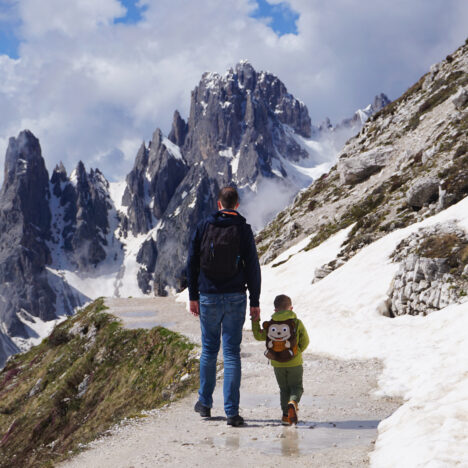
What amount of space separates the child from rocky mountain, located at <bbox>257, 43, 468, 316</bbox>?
754 cm

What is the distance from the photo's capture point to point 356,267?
66.5 feet

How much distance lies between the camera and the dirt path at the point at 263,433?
5.80 m

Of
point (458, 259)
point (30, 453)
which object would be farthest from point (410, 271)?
point (30, 453)

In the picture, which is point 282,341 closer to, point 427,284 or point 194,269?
point 194,269

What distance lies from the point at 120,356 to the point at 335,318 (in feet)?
30.6

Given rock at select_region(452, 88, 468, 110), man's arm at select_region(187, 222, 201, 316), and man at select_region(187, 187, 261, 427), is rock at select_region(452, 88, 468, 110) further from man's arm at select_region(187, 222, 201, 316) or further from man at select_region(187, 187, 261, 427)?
man's arm at select_region(187, 222, 201, 316)

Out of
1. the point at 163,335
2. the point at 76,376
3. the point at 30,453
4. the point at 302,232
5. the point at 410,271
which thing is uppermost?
the point at 302,232

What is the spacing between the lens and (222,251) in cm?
712

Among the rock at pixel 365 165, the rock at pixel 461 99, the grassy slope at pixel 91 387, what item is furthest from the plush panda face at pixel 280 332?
the rock at pixel 365 165

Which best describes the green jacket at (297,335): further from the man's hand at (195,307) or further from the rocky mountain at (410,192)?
the rocky mountain at (410,192)

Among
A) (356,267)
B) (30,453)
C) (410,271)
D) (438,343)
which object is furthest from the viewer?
(356,267)

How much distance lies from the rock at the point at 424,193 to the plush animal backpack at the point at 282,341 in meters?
17.9

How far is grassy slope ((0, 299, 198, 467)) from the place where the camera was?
544 inches

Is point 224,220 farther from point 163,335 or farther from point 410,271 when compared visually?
point 163,335
